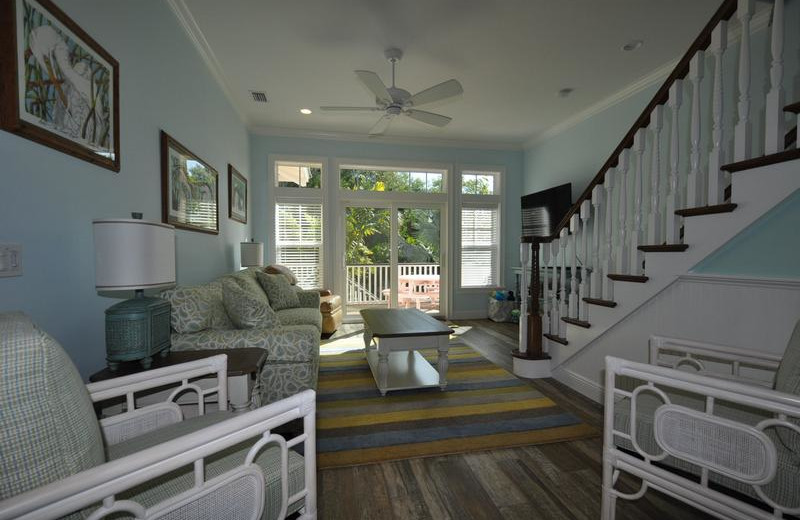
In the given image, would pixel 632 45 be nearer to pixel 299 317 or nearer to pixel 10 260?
pixel 299 317

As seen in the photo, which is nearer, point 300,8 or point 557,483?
point 557,483

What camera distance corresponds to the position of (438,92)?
9.23 ft

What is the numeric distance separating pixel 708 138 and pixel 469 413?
319 cm

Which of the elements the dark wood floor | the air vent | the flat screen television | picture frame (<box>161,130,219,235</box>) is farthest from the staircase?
the air vent

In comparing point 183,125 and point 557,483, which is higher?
point 183,125

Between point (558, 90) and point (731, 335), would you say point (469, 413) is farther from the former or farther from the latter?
point (558, 90)

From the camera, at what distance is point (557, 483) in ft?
5.37

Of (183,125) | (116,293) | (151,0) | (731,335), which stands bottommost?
(731,335)

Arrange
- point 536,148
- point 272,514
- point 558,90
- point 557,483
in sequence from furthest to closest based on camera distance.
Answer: point 536,148
point 558,90
point 557,483
point 272,514

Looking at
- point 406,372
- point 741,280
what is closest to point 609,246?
point 741,280

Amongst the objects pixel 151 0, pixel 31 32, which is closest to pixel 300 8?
pixel 151 0

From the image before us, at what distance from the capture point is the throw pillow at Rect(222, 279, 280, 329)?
2.24 meters

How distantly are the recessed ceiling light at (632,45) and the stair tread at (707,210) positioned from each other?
1941mm

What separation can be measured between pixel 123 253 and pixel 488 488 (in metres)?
1.90
